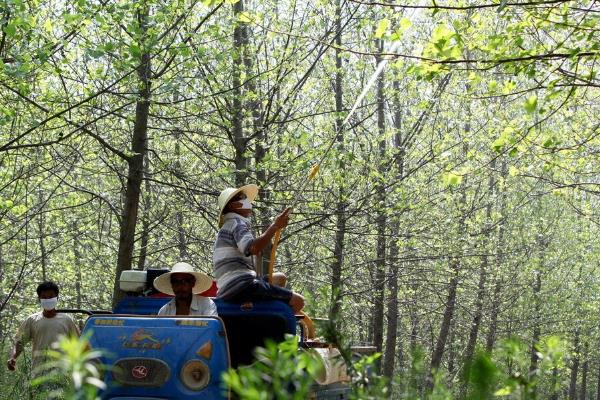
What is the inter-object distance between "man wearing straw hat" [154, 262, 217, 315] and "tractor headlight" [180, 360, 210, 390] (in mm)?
1136

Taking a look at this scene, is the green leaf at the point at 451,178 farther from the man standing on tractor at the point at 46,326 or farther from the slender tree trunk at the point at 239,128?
the slender tree trunk at the point at 239,128

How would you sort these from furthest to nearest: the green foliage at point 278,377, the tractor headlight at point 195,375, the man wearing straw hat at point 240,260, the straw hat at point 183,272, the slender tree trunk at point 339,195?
the slender tree trunk at point 339,195, the straw hat at point 183,272, the man wearing straw hat at point 240,260, the tractor headlight at point 195,375, the green foliage at point 278,377

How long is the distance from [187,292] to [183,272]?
0.62ft

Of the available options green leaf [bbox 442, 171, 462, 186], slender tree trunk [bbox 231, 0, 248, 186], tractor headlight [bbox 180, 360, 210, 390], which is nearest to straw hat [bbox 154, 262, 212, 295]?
tractor headlight [bbox 180, 360, 210, 390]

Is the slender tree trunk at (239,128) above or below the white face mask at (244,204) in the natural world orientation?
Answer: above

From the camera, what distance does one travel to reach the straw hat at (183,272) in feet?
27.3

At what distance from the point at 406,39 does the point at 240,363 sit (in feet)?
47.2

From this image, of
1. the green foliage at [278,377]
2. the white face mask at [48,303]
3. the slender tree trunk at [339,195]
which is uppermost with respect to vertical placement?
the slender tree trunk at [339,195]

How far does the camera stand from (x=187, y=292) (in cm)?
830

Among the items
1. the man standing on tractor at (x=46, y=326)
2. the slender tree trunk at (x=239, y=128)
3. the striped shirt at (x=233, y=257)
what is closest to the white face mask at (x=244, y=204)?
the striped shirt at (x=233, y=257)

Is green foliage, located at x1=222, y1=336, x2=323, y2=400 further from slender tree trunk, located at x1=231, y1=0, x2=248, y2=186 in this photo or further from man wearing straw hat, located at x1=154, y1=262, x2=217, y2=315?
slender tree trunk, located at x1=231, y1=0, x2=248, y2=186

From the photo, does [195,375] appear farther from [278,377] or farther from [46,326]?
[278,377]

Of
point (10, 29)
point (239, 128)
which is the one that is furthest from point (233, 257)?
point (239, 128)

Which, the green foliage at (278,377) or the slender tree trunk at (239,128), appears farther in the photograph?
the slender tree trunk at (239,128)
